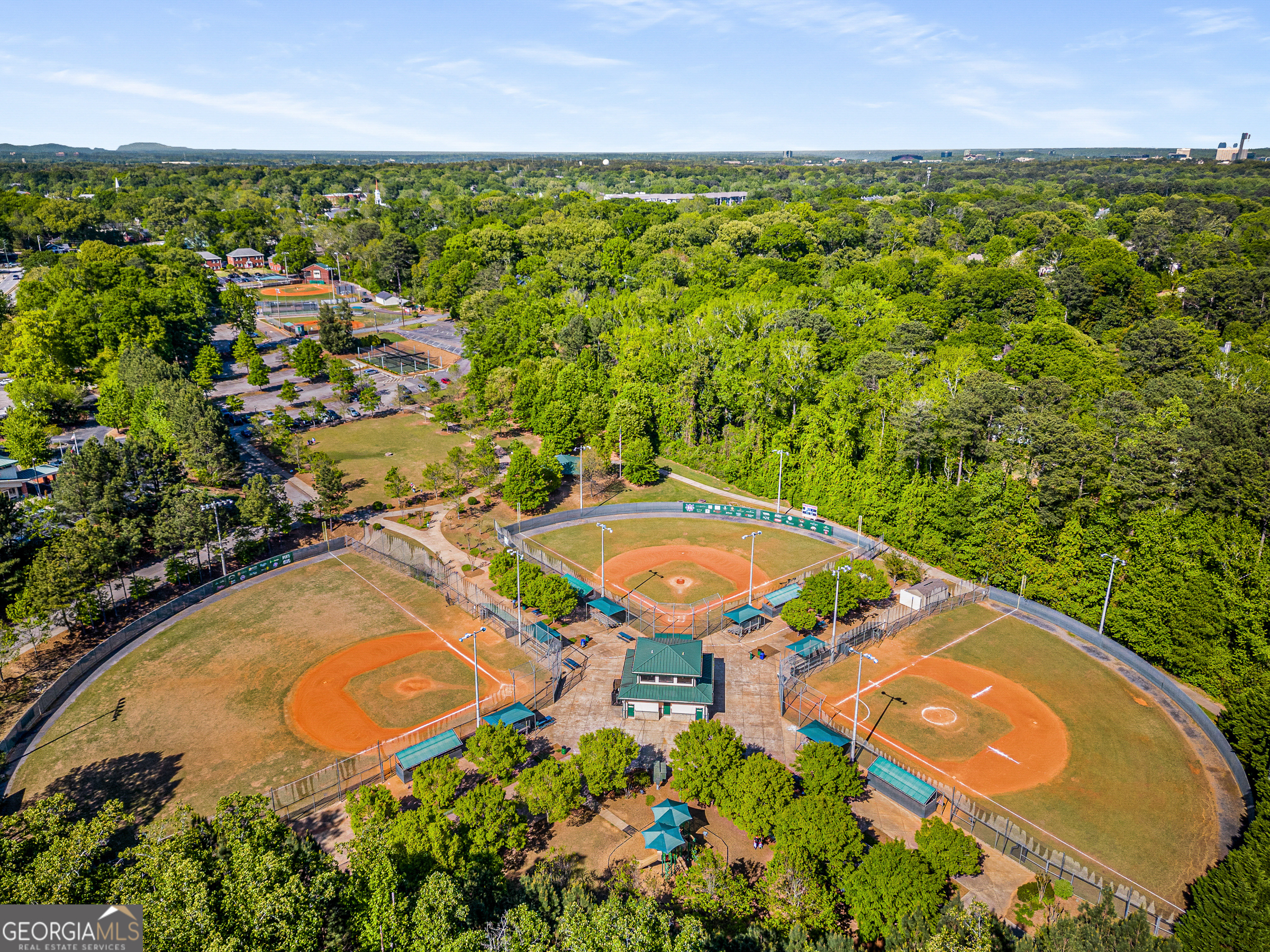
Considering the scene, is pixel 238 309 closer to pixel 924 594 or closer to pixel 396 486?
pixel 396 486

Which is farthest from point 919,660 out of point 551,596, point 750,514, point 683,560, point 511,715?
point 511,715

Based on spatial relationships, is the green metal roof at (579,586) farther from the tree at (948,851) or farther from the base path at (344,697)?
the tree at (948,851)

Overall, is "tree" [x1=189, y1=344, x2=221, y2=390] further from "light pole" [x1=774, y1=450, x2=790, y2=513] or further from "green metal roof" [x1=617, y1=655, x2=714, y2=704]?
"green metal roof" [x1=617, y1=655, x2=714, y2=704]

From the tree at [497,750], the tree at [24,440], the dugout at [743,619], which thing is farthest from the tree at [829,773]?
the tree at [24,440]

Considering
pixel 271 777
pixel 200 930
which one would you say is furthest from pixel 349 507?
pixel 200 930

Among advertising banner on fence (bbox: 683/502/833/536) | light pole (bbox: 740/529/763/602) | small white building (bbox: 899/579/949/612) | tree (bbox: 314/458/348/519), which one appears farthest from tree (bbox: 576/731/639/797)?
tree (bbox: 314/458/348/519)

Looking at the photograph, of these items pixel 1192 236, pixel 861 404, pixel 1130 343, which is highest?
pixel 1192 236

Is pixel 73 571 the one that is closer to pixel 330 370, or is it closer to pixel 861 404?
pixel 330 370
